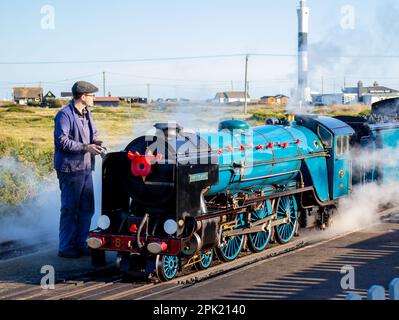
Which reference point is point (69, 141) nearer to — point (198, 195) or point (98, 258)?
point (98, 258)

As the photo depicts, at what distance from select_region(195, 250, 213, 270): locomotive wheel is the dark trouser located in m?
1.87

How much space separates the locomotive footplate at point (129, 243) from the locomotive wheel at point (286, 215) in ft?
11.1

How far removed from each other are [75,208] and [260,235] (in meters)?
3.10

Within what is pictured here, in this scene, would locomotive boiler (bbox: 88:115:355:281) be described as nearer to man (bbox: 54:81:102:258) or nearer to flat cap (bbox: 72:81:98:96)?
man (bbox: 54:81:102:258)

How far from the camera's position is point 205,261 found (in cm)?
996

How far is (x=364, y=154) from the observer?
14969mm

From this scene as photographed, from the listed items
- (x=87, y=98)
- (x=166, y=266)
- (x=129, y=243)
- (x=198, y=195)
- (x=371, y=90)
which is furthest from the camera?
(x=371, y=90)

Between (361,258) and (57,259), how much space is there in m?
4.62

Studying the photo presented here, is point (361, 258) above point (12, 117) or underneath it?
underneath

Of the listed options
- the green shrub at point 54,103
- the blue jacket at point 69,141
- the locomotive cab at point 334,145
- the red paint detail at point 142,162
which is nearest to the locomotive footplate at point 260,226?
the red paint detail at point 142,162

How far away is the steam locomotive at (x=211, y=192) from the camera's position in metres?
9.05

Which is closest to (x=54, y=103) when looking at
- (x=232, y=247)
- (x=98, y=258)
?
(x=232, y=247)
